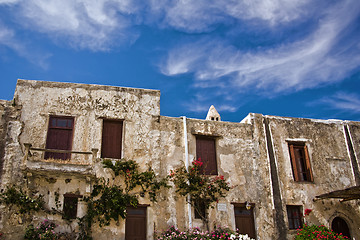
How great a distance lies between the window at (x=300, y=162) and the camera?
17.1m

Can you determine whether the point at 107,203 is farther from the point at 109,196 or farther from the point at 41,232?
the point at 41,232

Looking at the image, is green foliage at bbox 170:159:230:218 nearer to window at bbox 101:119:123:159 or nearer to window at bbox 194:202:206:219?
window at bbox 194:202:206:219

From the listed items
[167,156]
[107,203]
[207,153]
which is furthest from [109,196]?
[207,153]

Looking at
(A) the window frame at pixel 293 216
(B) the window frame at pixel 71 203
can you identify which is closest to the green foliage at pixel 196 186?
(A) the window frame at pixel 293 216

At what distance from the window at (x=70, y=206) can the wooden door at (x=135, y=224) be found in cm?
192

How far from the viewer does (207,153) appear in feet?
53.7

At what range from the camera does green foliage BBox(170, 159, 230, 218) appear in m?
15.0

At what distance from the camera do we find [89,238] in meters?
13.3

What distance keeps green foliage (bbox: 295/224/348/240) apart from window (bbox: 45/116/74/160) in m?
9.65

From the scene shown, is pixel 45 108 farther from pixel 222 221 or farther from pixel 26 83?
pixel 222 221

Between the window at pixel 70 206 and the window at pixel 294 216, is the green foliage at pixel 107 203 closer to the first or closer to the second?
the window at pixel 70 206

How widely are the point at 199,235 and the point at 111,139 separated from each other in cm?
502

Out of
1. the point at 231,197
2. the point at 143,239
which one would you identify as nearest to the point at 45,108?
the point at 143,239

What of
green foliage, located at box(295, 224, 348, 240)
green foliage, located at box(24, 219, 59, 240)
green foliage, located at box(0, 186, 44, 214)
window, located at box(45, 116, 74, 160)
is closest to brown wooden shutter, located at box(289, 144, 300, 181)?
green foliage, located at box(295, 224, 348, 240)
